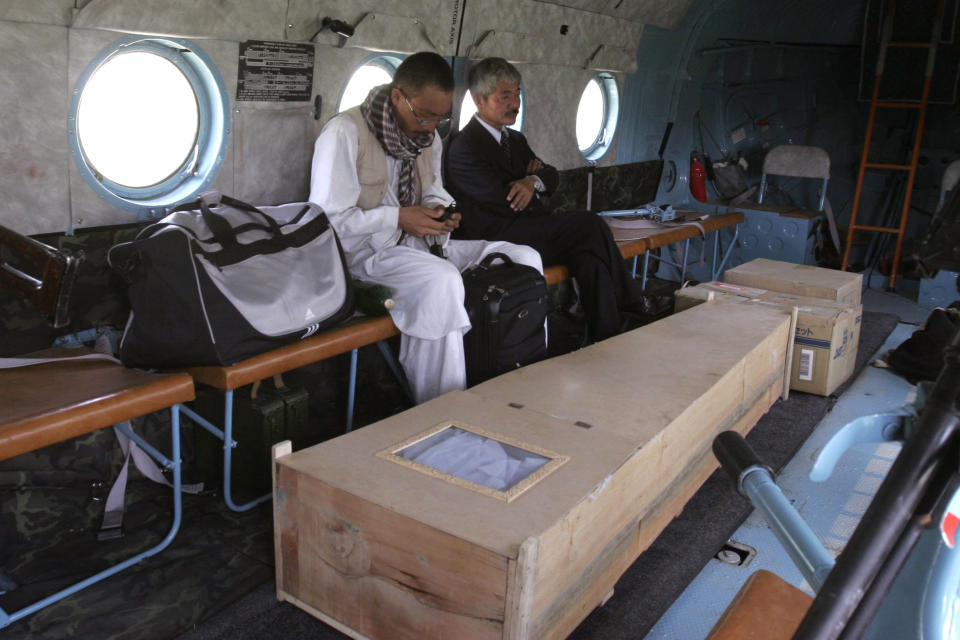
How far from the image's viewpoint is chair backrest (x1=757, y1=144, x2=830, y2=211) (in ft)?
22.9

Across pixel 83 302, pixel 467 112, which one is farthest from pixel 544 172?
pixel 83 302

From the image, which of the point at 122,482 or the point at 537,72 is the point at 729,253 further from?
the point at 122,482

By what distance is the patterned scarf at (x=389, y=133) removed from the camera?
11.6 feet

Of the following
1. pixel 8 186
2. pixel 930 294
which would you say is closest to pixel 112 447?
pixel 8 186

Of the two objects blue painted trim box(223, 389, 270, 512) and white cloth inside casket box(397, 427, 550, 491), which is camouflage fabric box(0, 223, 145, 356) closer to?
blue painted trim box(223, 389, 270, 512)

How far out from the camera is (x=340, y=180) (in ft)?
11.3

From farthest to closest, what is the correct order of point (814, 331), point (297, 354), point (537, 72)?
point (537, 72) → point (814, 331) → point (297, 354)

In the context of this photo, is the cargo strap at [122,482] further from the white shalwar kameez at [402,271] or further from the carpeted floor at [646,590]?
the white shalwar kameez at [402,271]

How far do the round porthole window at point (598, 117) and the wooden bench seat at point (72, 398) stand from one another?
443 cm

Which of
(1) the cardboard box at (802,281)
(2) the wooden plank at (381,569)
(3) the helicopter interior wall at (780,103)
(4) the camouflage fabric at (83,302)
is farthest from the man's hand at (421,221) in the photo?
(3) the helicopter interior wall at (780,103)

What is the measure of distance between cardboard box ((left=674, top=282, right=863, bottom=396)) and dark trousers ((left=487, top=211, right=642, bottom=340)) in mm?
344

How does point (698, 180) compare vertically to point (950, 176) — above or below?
below

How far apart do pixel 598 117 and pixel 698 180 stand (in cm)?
153

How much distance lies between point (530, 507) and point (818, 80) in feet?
22.8
